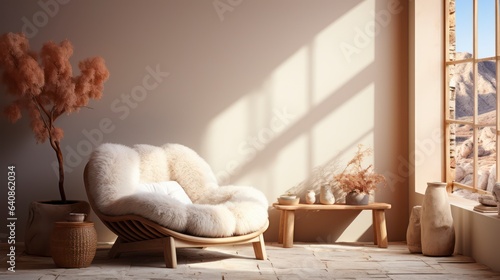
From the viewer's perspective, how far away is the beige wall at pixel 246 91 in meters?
6.11

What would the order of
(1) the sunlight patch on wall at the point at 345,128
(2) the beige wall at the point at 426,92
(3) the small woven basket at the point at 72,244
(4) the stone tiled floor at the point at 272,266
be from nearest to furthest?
(4) the stone tiled floor at the point at 272,266 < (3) the small woven basket at the point at 72,244 < (2) the beige wall at the point at 426,92 < (1) the sunlight patch on wall at the point at 345,128

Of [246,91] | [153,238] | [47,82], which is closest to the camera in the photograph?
[153,238]

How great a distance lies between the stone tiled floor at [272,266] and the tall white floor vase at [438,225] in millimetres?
81

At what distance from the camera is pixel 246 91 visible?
20.6ft

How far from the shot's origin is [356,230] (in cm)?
640

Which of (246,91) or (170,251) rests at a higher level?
(246,91)

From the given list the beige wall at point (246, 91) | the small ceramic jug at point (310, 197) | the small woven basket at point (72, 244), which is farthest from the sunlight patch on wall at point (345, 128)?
the small woven basket at point (72, 244)

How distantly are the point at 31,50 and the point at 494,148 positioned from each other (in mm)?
3679

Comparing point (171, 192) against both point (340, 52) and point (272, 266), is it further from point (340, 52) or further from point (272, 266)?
point (340, 52)

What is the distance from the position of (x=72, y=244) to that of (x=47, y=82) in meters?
1.31

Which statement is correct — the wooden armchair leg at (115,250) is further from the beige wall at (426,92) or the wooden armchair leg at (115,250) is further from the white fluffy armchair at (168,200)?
the beige wall at (426,92)

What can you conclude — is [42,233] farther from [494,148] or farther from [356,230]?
[494,148]

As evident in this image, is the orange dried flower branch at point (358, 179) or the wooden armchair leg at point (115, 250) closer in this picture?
the wooden armchair leg at point (115, 250)

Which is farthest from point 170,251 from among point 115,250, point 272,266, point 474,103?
point 474,103
